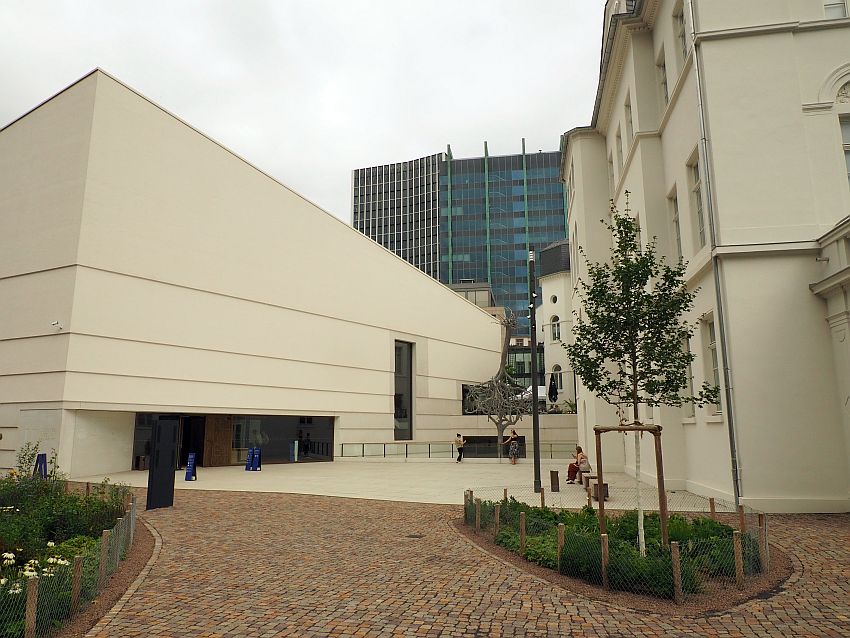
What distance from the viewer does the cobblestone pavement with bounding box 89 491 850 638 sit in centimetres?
600

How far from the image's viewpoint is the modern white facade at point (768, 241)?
12742 millimetres

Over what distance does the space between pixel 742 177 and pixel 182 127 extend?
2244cm

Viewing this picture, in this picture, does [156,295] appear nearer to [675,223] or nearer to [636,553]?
[675,223]

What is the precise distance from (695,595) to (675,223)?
526 inches

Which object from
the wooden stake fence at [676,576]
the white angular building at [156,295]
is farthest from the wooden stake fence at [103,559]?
the white angular building at [156,295]

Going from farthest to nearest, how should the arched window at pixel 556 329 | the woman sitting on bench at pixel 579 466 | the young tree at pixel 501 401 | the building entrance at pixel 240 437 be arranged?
the arched window at pixel 556 329, the young tree at pixel 501 401, the building entrance at pixel 240 437, the woman sitting on bench at pixel 579 466

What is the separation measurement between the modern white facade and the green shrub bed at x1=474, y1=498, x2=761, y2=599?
14.0ft

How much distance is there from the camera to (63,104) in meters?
25.2

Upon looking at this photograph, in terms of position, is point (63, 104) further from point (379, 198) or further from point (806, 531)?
point (379, 198)

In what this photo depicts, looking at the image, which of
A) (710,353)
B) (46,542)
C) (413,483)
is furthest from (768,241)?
(46,542)

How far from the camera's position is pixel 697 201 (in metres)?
16.3

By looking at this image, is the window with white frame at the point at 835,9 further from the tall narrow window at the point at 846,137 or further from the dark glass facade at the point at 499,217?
the dark glass facade at the point at 499,217

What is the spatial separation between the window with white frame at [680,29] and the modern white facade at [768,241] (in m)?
0.15

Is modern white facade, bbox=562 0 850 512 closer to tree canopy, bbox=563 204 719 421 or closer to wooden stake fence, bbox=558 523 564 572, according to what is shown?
tree canopy, bbox=563 204 719 421
